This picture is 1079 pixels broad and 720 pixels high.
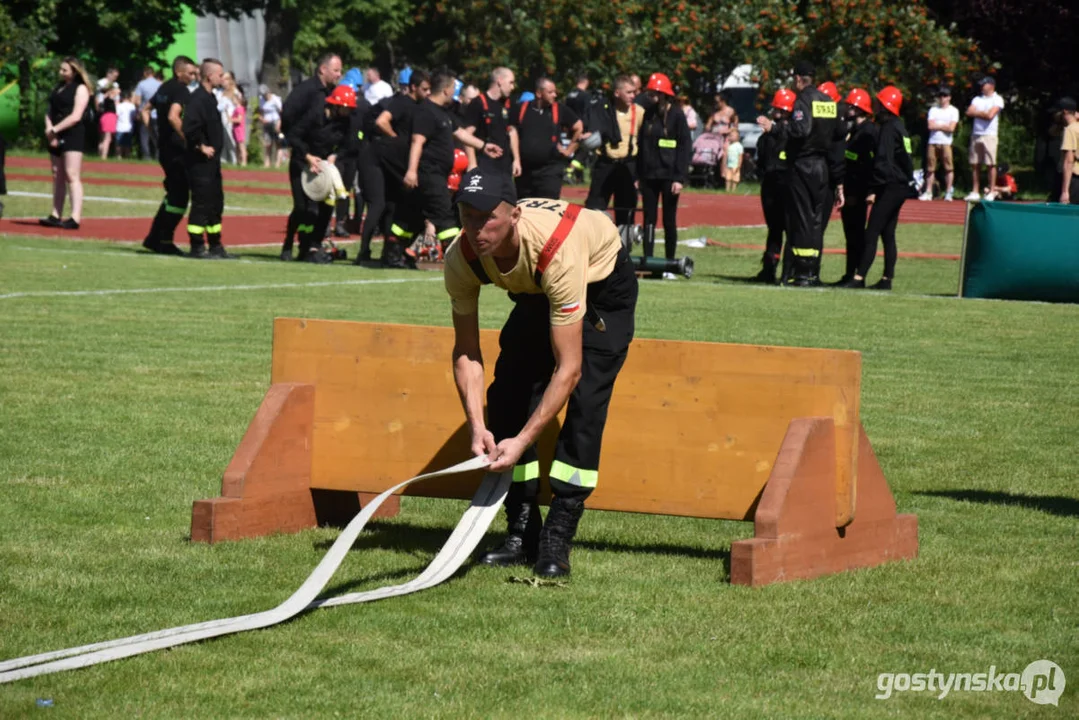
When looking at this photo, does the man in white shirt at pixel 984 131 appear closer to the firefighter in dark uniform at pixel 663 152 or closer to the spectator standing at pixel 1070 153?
the spectator standing at pixel 1070 153

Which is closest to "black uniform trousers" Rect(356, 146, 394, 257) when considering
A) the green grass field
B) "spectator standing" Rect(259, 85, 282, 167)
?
the green grass field

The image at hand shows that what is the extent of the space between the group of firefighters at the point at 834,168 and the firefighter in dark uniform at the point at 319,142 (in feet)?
15.9

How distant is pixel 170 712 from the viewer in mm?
4504

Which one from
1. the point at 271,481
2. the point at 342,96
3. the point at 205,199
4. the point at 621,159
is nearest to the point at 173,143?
the point at 205,199

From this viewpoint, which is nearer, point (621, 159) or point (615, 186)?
point (621, 159)

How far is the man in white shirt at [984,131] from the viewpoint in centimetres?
3156

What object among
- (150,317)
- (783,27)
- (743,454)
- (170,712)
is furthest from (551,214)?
(783,27)

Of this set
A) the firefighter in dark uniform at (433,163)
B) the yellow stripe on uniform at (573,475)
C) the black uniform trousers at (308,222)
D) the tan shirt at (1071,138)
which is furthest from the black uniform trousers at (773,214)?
the yellow stripe on uniform at (573,475)

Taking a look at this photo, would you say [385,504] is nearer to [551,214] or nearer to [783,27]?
[551,214]

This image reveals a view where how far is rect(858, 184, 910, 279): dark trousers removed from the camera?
18.2m

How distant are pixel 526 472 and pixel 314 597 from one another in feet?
4.50

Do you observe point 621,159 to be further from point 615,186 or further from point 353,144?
point 353,144

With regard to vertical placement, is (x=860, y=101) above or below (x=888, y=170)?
above

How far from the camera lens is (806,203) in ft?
59.0
